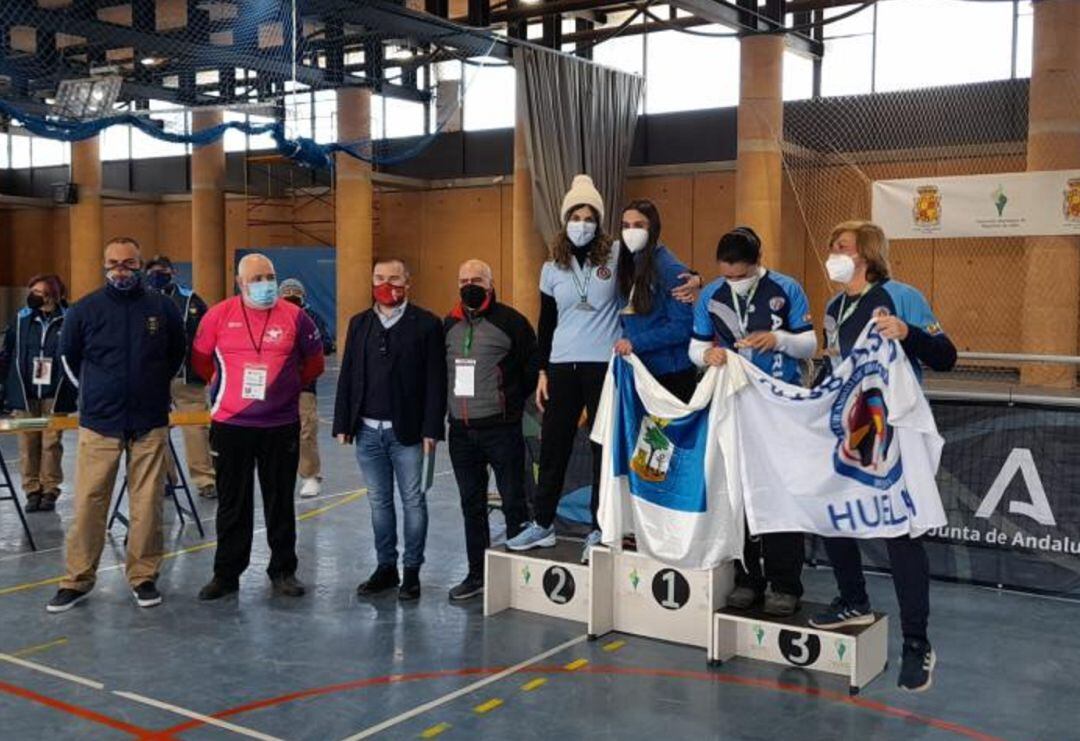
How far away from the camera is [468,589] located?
18.3ft

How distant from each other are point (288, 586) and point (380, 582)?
18.2 inches

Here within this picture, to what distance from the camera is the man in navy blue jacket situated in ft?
17.6

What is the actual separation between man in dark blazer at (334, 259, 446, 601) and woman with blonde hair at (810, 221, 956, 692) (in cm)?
204

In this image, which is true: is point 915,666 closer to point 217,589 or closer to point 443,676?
point 443,676

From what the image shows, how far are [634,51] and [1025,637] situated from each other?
18.2 m

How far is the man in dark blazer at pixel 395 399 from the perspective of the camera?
5.44 m

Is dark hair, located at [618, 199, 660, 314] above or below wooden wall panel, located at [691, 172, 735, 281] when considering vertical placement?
below

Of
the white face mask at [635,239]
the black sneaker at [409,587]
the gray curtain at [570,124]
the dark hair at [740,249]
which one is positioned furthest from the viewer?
the gray curtain at [570,124]

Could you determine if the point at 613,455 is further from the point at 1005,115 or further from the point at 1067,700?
the point at 1005,115

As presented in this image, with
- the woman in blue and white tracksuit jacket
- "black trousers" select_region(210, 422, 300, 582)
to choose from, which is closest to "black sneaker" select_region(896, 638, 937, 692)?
the woman in blue and white tracksuit jacket

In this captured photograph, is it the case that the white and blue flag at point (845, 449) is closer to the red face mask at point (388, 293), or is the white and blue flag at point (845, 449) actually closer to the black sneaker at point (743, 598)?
the black sneaker at point (743, 598)

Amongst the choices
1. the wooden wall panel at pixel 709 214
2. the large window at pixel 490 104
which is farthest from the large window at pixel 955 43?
the large window at pixel 490 104

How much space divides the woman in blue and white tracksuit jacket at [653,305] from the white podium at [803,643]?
1.02m

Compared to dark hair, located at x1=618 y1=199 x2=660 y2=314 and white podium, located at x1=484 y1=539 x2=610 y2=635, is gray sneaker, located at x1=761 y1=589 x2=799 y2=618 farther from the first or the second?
dark hair, located at x1=618 y1=199 x2=660 y2=314
